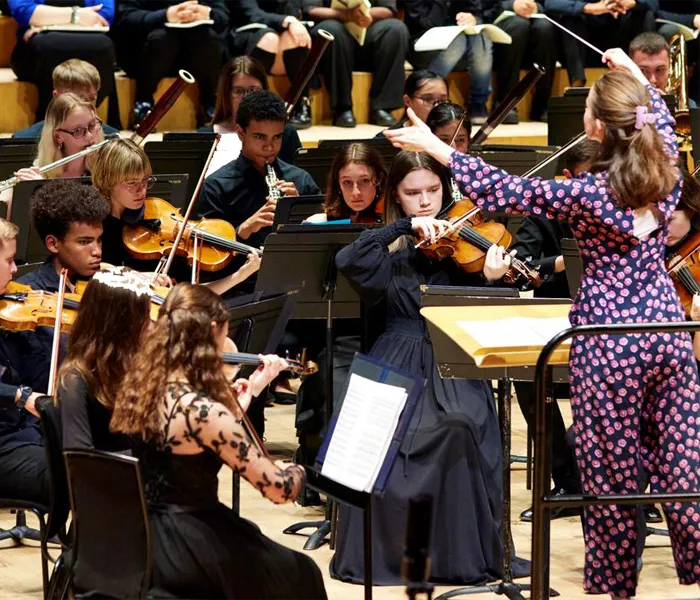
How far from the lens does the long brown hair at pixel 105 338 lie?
280 cm

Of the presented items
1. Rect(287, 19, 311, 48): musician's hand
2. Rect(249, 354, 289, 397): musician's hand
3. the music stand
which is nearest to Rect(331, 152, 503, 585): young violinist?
the music stand

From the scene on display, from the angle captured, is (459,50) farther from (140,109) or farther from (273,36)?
(140,109)

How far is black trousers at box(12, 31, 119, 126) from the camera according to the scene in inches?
246

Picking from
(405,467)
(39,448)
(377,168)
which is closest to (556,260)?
(377,168)

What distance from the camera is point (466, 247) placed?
3.75 m

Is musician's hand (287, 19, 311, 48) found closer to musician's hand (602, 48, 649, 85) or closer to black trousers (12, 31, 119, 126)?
black trousers (12, 31, 119, 126)

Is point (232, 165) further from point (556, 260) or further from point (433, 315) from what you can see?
point (433, 315)

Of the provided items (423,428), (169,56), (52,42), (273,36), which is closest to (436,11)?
(273,36)

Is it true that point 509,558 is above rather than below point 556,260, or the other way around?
below

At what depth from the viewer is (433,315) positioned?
2.87m

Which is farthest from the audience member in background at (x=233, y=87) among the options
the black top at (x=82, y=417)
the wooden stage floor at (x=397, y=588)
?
the black top at (x=82, y=417)

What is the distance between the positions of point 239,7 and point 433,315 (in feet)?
14.7

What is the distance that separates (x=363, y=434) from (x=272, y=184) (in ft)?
6.90

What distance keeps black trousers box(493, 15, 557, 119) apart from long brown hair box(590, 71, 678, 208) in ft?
16.4
